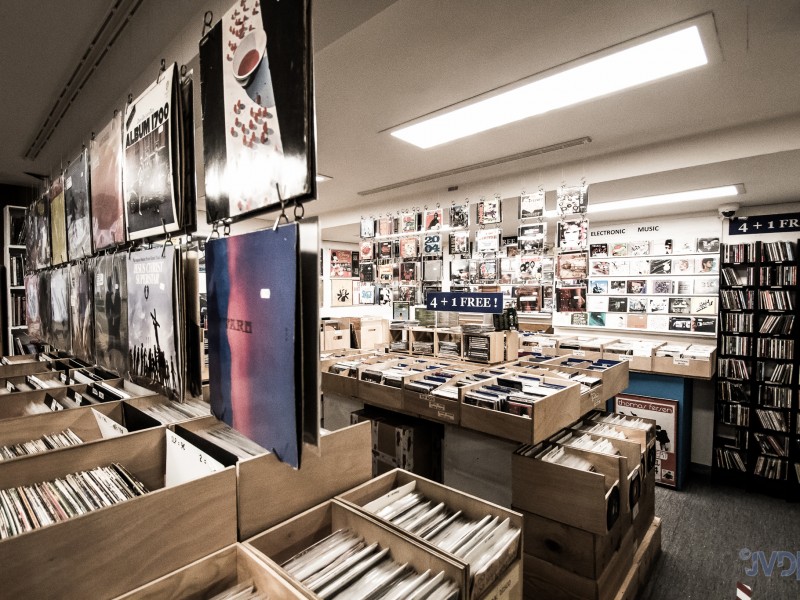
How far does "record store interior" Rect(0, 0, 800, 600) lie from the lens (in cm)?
91

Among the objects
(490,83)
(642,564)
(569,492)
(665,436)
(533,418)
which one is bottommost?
(642,564)

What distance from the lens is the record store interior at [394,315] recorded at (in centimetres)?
91

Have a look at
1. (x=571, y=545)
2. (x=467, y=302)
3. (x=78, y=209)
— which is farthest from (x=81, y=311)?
(x=467, y=302)

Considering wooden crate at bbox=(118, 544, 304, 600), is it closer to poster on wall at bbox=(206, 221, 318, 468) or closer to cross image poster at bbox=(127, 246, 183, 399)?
poster on wall at bbox=(206, 221, 318, 468)

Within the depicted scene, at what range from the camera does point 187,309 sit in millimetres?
1166

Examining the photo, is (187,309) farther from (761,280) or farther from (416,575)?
(761,280)

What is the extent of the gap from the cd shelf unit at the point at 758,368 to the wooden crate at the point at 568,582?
308cm

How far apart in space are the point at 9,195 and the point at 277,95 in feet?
20.9

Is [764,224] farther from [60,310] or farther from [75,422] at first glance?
[60,310]

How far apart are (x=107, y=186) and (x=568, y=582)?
2771 mm

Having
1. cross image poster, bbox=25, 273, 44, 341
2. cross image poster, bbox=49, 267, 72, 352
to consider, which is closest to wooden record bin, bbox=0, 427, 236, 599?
cross image poster, bbox=49, 267, 72, 352

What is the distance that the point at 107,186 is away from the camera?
159 cm

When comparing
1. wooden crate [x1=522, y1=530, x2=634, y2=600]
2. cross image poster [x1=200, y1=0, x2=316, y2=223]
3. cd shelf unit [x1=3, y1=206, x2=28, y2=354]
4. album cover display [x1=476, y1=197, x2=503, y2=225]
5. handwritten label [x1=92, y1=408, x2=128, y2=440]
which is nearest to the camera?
cross image poster [x1=200, y1=0, x2=316, y2=223]

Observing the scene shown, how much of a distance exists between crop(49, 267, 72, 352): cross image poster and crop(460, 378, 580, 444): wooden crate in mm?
2193
